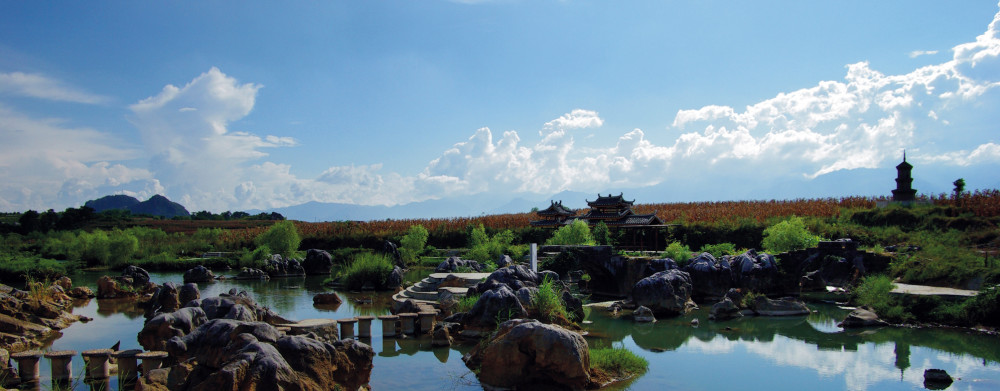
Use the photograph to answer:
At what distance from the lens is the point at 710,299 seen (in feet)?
69.1

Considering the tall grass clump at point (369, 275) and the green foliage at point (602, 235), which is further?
the green foliage at point (602, 235)

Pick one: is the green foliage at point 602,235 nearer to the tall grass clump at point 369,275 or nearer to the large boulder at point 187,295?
the tall grass clump at point 369,275

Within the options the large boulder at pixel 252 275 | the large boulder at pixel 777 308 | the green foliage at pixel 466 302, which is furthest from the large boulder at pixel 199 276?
the large boulder at pixel 777 308

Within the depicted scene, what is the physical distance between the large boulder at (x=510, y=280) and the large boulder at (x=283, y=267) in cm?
1810

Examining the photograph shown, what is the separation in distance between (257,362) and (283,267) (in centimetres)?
2623

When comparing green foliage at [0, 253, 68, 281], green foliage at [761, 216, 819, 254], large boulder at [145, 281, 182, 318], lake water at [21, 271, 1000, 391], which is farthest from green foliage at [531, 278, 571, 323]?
green foliage at [0, 253, 68, 281]

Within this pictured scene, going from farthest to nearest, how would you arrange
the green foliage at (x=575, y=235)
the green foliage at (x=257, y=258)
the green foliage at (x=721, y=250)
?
1. the green foliage at (x=257, y=258)
2. the green foliage at (x=575, y=235)
3. the green foliage at (x=721, y=250)

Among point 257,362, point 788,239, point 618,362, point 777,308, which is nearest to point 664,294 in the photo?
point 777,308

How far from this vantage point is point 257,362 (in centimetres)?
719

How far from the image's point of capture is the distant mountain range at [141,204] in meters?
150

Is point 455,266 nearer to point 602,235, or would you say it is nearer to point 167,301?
point 602,235

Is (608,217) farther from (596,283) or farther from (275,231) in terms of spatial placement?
(275,231)

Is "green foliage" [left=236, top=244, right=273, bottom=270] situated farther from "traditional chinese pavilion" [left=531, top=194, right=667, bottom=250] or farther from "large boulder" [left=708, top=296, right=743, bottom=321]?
"large boulder" [left=708, top=296, right=743, bottom=321]

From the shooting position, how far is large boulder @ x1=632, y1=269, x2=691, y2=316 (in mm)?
18219
